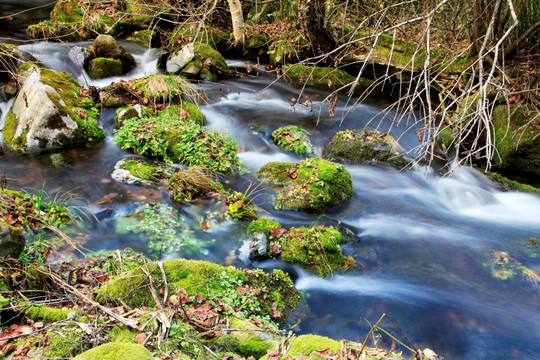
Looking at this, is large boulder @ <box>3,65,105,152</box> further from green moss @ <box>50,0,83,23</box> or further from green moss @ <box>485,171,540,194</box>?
green moss @ <box>485,171,540,194</box>

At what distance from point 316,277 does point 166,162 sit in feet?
12.4

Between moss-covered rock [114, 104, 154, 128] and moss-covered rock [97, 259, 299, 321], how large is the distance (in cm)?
502

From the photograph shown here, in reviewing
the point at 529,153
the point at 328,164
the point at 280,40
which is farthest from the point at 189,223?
the point at 280,40

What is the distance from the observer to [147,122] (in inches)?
298

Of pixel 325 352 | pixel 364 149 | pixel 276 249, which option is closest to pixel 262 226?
pixel 276 249

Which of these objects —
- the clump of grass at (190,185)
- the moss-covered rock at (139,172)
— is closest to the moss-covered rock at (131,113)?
the moss-covered rock at (139,172)

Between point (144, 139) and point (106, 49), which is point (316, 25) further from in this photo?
point (144, 139)

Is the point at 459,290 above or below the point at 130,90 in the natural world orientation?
below

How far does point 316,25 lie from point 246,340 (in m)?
9.33

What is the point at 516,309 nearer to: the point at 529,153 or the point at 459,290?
the point at 459,290

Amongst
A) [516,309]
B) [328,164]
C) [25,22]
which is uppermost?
[25,22]

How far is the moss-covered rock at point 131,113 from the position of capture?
25.6 ft

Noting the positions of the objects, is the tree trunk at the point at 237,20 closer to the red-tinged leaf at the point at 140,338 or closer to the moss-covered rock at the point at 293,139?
the moss-covered rock at the point at 293,139

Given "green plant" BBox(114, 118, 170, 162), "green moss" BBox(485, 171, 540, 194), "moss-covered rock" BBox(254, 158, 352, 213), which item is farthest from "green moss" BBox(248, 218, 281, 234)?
"green moss" BBox(485, 171, 540, 194)
